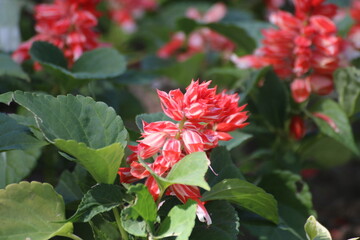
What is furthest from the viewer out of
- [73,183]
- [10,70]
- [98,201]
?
[10,70]

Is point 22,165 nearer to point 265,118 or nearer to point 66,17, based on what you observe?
point 66,17

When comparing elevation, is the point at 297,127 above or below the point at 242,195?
below

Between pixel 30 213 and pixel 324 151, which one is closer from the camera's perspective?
pixel 30 213

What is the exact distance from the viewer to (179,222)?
890 millimetres

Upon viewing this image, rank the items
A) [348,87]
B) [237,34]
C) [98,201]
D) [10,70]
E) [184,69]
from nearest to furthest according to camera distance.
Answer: [98,201], [10,70], [348,87], [237,34], [184,69]

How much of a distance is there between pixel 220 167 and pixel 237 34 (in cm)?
83

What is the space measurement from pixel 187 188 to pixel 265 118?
0.65 meters

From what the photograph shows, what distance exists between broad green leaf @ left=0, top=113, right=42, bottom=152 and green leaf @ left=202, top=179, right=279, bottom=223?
320mm

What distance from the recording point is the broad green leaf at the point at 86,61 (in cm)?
133

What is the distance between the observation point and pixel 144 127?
95 cm

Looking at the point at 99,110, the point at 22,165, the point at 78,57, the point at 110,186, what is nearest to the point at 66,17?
the point at 78,57

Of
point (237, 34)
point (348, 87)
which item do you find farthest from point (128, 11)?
point (348, 87)

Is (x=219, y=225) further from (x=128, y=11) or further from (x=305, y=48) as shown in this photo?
(x=128, y=11)

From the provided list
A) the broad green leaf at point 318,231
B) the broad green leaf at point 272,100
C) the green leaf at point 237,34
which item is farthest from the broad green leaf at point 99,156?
the green leaf at point 237,34
